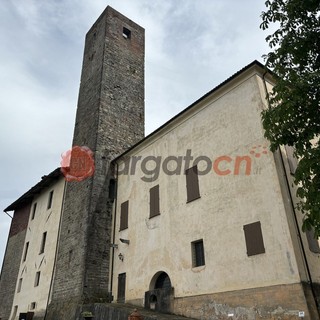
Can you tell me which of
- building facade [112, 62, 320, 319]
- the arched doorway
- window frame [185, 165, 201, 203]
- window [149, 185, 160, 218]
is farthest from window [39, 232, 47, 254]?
window frame [185, 165, 201, 203]

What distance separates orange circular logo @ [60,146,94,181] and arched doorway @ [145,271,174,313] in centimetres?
558

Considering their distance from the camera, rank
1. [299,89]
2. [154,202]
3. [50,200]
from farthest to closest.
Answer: [50,200] → [154,202] → [299,89]

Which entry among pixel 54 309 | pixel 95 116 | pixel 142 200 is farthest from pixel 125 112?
pixel 54 309

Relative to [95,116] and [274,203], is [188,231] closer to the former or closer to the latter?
[274,203]

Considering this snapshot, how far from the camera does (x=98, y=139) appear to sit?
49.3ft

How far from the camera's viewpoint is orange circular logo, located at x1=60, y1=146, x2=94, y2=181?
1466cm

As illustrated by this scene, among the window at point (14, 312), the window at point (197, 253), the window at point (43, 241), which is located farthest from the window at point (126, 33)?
the window at point (14, 312)

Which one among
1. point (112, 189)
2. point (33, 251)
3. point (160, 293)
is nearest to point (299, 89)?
point (160, 293)

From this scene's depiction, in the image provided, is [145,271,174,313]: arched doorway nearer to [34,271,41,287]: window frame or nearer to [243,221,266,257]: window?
[243,221,266,257]: window

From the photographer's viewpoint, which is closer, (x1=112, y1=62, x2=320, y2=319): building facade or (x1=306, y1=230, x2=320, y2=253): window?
(x1=112, y1=62, x2=320, y2=319): building facade

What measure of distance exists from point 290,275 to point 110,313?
18.7ft

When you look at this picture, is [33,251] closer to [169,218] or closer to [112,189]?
[112,189]

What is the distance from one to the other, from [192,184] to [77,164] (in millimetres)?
6883

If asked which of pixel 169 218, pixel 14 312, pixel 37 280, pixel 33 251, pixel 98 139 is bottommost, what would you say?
pixel 14 312
